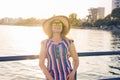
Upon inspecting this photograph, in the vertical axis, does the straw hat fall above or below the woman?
above

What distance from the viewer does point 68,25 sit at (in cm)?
383

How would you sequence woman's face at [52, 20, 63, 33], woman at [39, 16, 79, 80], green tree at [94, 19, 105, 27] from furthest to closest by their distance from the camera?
green tree at [94, 19, 105, 27] < woman's face at [52, 20, 63, 33] < woman at [39, 16, 79, 80]

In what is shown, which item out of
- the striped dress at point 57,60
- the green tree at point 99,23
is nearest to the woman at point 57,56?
the striped dress at point 57,60

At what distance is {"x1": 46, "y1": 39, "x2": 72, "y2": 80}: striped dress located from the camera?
3.69 m

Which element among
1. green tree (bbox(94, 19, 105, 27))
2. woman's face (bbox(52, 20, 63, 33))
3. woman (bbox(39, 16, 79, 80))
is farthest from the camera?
green tree (bbox(94, 19, 105, 27))

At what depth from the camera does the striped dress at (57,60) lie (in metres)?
3.69

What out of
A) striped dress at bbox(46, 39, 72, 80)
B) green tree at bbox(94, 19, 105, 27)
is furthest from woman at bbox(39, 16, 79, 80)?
green tree at bbox(94, 19, 105, 27)

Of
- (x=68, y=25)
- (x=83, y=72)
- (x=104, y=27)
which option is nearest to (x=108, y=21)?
(x=104, y=27)

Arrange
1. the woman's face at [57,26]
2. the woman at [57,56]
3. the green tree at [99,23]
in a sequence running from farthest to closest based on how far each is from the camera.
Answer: the green tree at [99,23], the woman's face at [57,26], the woman at [57,56]

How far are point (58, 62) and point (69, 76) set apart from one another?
21cm

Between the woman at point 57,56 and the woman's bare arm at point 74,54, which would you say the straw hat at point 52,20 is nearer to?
the woman at point 57,56

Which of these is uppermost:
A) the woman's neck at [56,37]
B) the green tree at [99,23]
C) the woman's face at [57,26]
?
the woman's face at [57,26]

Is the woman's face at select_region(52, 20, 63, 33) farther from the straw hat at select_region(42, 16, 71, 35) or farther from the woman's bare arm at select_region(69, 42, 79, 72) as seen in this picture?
the woman's bare arm at select_region(69, 42, 79, 72)

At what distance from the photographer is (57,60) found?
3.69 meters
